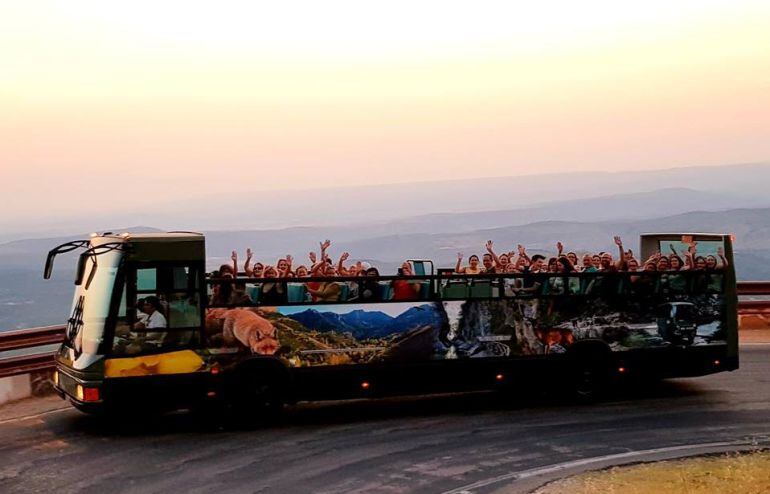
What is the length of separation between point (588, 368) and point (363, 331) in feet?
12.2

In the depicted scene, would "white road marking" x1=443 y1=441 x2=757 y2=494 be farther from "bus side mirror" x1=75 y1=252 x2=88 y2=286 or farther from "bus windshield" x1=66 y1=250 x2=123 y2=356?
"bus side mirror" x1=75 y1=252 x2=88 y2=286

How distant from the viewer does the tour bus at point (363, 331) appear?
12.8m

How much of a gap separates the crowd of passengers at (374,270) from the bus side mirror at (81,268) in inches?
68.0

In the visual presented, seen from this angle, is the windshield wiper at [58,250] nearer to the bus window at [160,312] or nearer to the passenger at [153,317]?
the bus window at [160,312]

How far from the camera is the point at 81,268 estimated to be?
13.5 meters

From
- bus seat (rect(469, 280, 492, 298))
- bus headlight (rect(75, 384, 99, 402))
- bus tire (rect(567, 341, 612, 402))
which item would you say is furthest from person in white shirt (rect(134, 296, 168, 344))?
bus tire (rect(567, 341, 612, 402))

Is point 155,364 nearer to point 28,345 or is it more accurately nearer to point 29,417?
point 29,417

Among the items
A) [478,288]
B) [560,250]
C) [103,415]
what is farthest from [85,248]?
[560,250]

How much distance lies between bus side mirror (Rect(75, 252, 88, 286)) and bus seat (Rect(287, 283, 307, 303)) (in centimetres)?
273

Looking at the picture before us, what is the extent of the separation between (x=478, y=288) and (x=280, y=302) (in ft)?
9.45

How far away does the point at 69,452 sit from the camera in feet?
40.0

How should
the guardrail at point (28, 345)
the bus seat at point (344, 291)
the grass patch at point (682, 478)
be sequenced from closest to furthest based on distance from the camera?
the grass patch at point (682, 478)
the bus seat at point (344, 291)
the guardrail at point (28, 345)

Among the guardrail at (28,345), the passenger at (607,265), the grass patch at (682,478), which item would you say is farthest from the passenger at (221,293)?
the passenger at (607,265)

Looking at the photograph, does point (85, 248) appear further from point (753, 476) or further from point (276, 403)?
point (753, 476)
